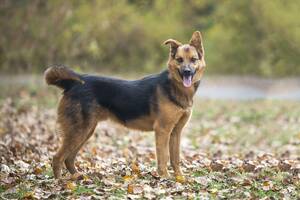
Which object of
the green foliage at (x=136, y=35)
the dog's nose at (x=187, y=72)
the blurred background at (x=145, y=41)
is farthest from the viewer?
the green foliage at (x=136, y=35)

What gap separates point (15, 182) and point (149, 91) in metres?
2.18

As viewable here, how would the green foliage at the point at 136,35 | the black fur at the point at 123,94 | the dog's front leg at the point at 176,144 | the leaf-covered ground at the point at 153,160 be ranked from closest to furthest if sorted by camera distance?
1. the leaf-covered ground at the point at 153,160
2. the black fur at the point at 123,94
3. the dog's front leg at the point at 176,144
4. the green foliage at the point at 136,35

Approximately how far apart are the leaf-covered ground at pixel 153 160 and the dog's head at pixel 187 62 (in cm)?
134

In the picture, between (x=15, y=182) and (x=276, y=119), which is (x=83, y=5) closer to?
(x=276, y=119)

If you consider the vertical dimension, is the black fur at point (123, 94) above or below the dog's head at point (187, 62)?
below

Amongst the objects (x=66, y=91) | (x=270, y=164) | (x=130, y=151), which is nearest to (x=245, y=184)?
(x=270, y=164)

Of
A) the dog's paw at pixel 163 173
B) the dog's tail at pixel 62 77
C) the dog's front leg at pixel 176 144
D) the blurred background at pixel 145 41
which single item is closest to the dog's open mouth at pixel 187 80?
the dog's front leg at pixel 176 144

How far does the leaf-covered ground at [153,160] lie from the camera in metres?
8.52

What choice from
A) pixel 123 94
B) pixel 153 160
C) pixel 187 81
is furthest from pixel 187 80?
pixel 153 160

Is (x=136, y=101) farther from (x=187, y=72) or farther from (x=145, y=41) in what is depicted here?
(x=145, y=41)

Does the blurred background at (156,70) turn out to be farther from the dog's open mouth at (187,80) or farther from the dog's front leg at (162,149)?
the dog's open mouth at (187,80)

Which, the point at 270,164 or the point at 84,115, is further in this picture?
the point at 270,164

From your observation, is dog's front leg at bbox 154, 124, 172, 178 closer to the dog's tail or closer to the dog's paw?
the dog's paw

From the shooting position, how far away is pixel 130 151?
13.0 m
